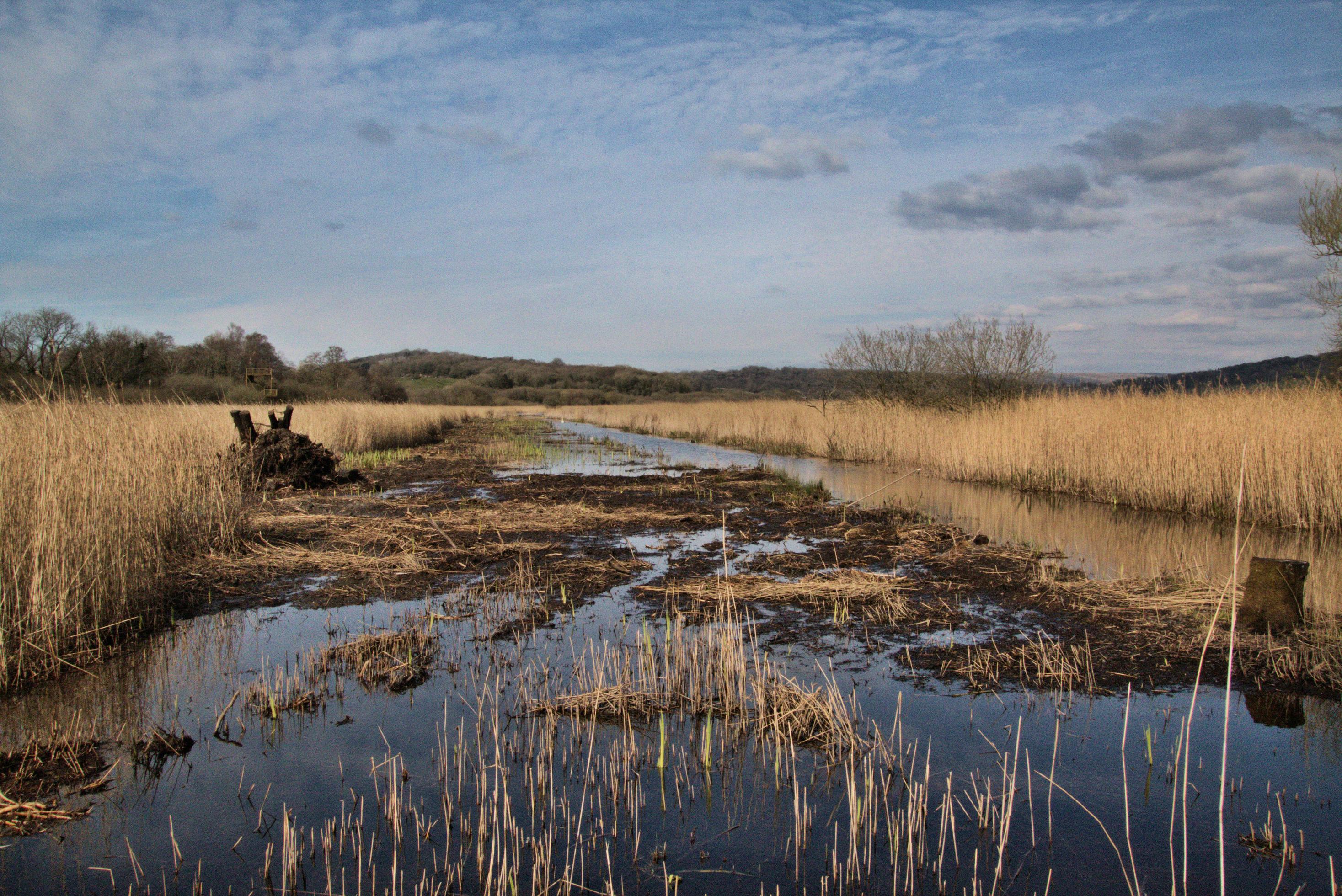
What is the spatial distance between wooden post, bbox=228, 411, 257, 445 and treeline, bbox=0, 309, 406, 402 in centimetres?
130

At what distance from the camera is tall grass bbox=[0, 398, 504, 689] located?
4898mm

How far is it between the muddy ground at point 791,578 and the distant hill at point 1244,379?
24.5 feet

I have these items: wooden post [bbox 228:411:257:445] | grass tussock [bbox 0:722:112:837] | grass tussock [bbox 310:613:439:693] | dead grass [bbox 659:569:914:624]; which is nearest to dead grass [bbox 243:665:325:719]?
grass tussock [bbox 310:613:439:693]

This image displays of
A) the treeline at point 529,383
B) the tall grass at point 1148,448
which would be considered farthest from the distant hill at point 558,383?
the tall grass at point 1148,448

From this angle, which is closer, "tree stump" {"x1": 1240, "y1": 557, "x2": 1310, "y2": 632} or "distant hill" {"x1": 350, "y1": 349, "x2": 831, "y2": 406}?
"tree stump" {"x1": 1240, "y1": 557, "x2": 1310, "y2": 632}

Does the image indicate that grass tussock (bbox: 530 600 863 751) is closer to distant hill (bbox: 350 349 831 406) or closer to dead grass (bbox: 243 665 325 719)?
dead grass (bbox: 243 665 325 719)

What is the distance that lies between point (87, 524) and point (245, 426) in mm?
8358

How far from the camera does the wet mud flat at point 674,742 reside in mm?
3010

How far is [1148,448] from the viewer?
40.5 feet

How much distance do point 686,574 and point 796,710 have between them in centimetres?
356

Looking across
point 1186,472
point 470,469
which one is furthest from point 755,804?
point 470,469

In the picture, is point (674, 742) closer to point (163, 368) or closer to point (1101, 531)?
point (1101, 531)

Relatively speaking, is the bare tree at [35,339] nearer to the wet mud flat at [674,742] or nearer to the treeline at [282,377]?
the treeline at [282,377]

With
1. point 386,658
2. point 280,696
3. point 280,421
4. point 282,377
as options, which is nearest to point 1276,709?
point 386,658
